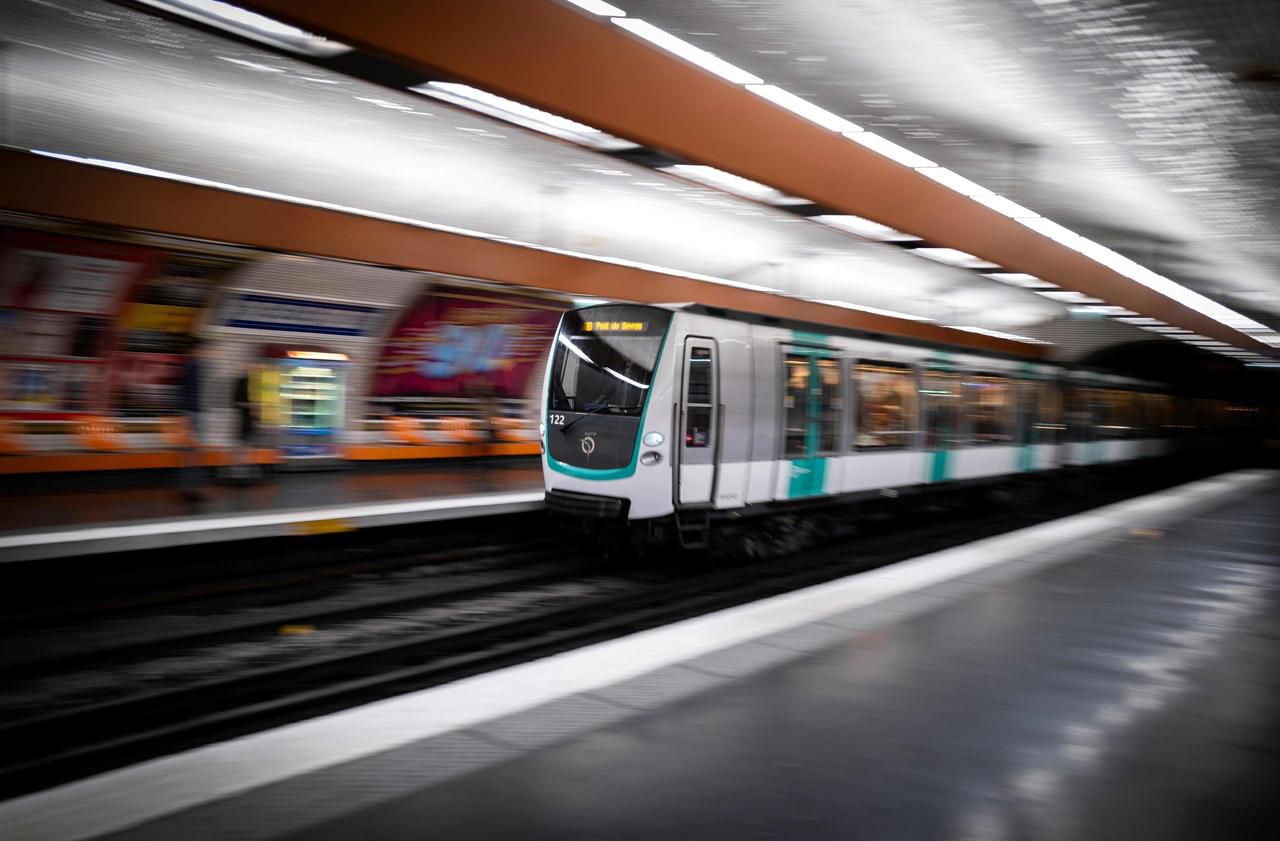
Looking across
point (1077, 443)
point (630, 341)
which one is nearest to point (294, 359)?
point (630, 341)

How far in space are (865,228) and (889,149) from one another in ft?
4.05

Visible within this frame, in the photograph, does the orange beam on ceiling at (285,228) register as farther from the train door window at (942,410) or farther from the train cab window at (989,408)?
the train cab window at (989,408)

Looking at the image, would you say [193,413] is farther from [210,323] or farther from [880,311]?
[880,311]

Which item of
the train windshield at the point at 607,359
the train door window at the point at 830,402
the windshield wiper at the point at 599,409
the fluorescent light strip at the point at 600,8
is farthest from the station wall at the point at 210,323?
the fluorescent light strip at the point at 600,8

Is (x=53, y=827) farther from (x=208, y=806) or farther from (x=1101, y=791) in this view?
(x=1101, y=791)

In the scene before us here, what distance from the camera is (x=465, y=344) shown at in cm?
1689

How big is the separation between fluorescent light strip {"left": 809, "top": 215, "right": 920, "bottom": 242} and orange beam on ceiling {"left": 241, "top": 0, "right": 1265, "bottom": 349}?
16 cm

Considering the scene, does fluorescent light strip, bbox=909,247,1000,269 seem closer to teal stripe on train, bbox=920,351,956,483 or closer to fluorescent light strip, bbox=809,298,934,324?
teal stripe on train, bbox=920,351,956,483

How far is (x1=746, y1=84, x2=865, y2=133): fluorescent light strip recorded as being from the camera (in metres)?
8.05

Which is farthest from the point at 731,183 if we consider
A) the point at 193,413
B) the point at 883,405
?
the point at 193,413

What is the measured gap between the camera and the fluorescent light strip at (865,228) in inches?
338

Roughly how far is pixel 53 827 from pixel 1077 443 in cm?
2100

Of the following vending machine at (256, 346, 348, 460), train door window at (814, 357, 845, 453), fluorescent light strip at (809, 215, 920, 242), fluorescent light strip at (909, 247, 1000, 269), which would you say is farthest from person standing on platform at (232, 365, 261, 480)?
fluorescent light strip at (909, 247, 1000, 269)

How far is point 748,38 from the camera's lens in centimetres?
695
